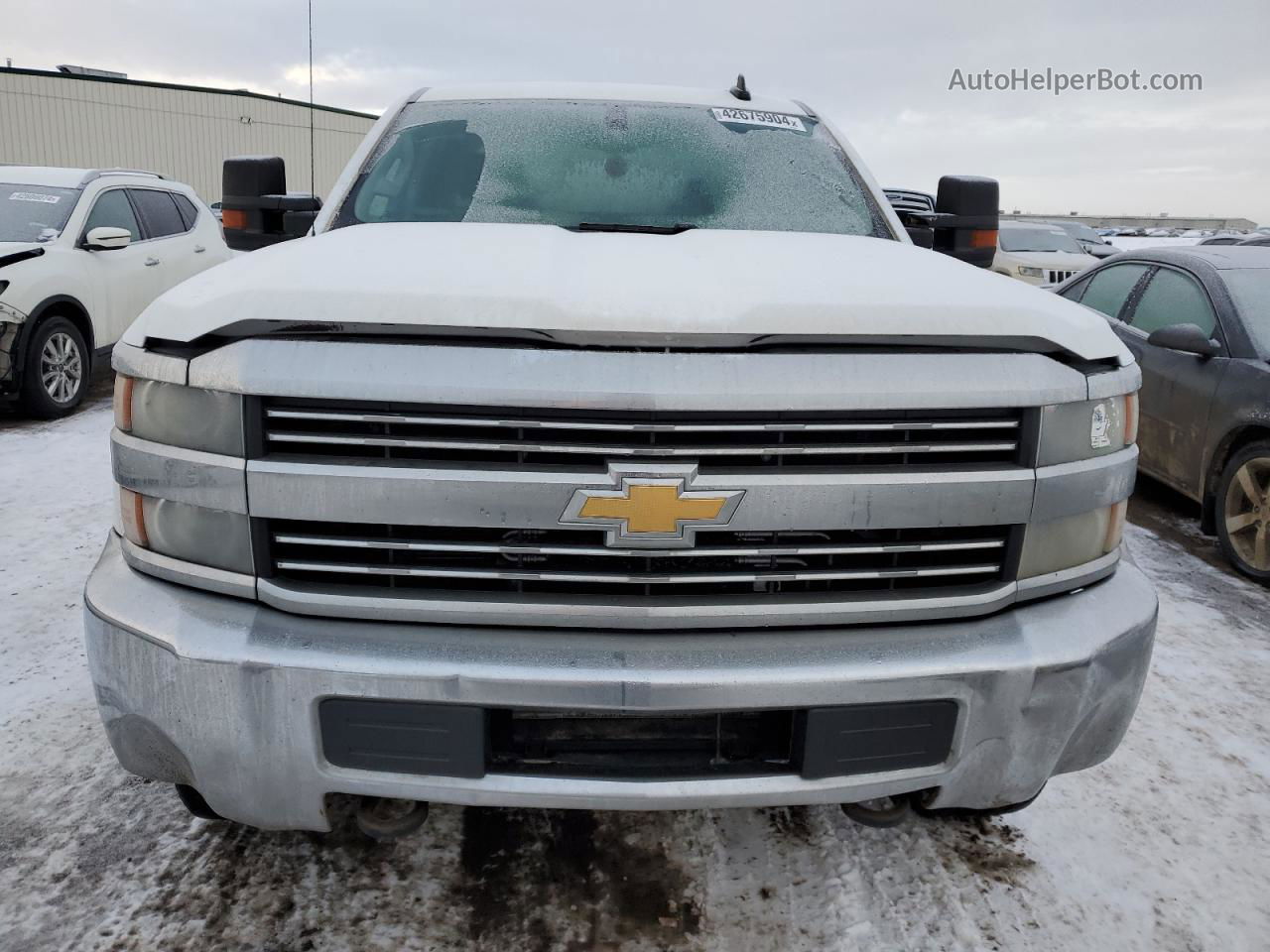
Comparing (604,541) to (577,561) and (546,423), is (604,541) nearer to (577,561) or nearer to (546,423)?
(577,561)

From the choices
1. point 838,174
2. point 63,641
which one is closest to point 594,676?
point 838,174

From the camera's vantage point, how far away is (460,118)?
10.9 ft

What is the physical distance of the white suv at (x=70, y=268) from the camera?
267 inches

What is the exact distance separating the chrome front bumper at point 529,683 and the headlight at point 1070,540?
12 centimetres

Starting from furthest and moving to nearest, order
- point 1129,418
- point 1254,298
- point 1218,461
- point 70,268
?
point 70,268
point 1254,298
point 1218,461
point 1129,418

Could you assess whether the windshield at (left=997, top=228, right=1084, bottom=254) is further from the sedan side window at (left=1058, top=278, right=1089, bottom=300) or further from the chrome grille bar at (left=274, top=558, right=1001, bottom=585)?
the chrome grille bar at (left=274, top=558, right=1001, bottom=585)

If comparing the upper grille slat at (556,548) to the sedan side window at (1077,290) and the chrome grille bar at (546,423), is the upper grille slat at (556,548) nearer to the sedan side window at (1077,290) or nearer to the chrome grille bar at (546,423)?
the chrome grille bar at (546,423)

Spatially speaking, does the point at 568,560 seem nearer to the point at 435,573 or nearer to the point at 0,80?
the point at 435,573

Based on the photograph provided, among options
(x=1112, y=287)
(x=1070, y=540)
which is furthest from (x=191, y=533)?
(x=1112, y=287)

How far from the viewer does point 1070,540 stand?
76.8 inches

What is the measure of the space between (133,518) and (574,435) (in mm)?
901

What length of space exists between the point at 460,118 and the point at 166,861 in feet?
8.04

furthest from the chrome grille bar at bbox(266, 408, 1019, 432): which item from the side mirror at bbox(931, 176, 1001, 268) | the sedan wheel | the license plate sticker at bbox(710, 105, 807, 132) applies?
the sedan wheel

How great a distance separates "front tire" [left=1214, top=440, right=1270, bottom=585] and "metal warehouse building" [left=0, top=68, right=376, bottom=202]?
28201 millimetres
